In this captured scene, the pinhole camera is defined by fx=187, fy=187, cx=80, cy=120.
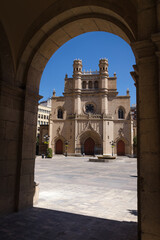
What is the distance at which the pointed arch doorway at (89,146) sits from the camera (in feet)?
136

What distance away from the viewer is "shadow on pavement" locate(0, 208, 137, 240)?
3.67 meters

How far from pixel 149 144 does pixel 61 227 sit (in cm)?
271

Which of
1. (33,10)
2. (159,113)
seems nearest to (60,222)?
(159,113)

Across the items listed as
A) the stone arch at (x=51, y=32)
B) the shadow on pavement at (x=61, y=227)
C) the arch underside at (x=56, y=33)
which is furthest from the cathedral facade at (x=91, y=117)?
the shadow on pavement at (x=61, y=227)

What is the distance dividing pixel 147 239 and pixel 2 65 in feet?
16.6

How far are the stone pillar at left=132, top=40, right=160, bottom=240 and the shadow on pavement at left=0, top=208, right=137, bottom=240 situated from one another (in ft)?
3.59

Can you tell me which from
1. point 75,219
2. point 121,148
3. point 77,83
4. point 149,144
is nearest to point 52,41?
point 149,144

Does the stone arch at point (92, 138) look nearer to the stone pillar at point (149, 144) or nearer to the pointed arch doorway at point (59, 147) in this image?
the pointed arch doorway at point (59, 147)

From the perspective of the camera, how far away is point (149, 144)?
304cm

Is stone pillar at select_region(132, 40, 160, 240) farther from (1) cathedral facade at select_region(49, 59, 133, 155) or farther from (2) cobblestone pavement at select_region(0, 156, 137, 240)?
(1) cathedral facade at select_region(49, 59, 133, 155)

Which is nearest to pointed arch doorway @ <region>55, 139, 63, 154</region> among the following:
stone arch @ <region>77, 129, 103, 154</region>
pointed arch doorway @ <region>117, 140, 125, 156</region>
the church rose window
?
stone arch @ <region>77, 129, 103, 154</region>

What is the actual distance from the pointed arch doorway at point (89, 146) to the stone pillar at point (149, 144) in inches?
1526

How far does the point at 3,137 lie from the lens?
493 cm

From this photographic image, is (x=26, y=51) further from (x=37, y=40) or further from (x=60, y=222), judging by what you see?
(x=60, y=222)
